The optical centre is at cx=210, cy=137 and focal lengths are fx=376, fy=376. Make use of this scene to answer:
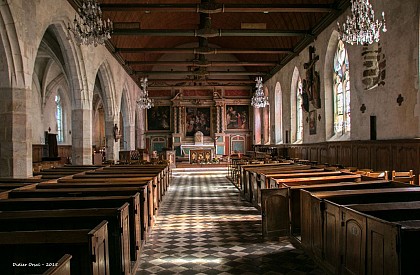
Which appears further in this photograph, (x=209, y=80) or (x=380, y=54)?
(x=209, y=80)

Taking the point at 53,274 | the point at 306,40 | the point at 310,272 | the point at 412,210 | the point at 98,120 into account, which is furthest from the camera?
the point at 98,120

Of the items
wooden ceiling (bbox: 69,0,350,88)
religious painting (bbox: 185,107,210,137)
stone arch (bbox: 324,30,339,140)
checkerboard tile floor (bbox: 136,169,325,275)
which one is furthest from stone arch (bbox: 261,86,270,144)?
checkerboard tile floor (bbox: 136,169,325,275)

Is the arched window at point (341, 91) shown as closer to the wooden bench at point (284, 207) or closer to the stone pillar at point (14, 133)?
the wooden bench at point (284, 207)

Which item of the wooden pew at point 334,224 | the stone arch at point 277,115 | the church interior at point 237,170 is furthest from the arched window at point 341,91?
the stone arch at point 277,115

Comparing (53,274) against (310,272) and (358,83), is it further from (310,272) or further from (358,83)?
(358,83)

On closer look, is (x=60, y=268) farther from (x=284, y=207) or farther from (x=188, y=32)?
(x=188, y=32)

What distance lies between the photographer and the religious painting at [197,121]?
31564mm

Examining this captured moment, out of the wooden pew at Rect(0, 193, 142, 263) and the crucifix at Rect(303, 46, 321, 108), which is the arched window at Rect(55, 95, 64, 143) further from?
the wooden pew at Rect(0, 193, 142, 263)

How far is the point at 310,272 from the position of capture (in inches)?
195

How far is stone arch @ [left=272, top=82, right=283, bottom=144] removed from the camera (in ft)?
79.6

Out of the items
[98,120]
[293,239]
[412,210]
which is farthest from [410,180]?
[98,120]

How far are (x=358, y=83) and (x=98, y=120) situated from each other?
88.3 ft

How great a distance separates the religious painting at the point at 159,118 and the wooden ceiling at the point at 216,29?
209 cm

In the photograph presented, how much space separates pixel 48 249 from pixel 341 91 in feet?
43.6
